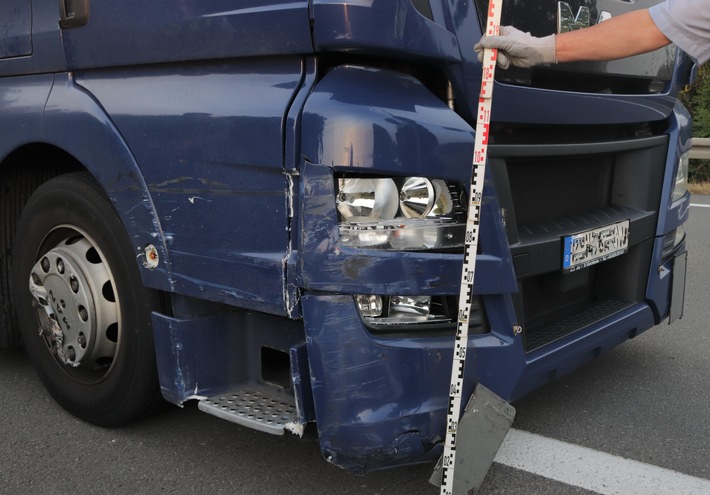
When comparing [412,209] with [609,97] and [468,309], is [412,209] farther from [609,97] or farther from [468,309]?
[609,97]

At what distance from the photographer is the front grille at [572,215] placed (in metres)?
2.50

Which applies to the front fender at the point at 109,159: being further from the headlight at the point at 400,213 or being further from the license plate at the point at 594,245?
the license plate at the point at 594,245

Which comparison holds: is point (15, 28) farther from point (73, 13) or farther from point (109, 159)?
point (109, 159)

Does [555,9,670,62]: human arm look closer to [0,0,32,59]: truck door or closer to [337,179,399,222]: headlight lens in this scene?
[337,179,399,222]: headlight lens

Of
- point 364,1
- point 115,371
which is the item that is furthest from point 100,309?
point 364,1

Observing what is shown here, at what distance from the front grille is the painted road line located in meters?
0.45

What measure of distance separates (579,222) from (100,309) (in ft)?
5.86

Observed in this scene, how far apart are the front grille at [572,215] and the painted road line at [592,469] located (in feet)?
1.48

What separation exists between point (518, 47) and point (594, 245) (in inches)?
37.4

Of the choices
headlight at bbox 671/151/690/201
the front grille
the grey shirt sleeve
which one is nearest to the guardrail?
headlight at bbox 671/151/690/201

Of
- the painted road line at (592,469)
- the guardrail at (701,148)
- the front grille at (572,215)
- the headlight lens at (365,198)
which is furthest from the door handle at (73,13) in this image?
the guardrail at (701,148)

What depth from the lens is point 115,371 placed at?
2.84 m

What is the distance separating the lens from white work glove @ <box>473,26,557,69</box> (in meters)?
2.13

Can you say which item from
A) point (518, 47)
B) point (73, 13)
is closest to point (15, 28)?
point (73, 13)
